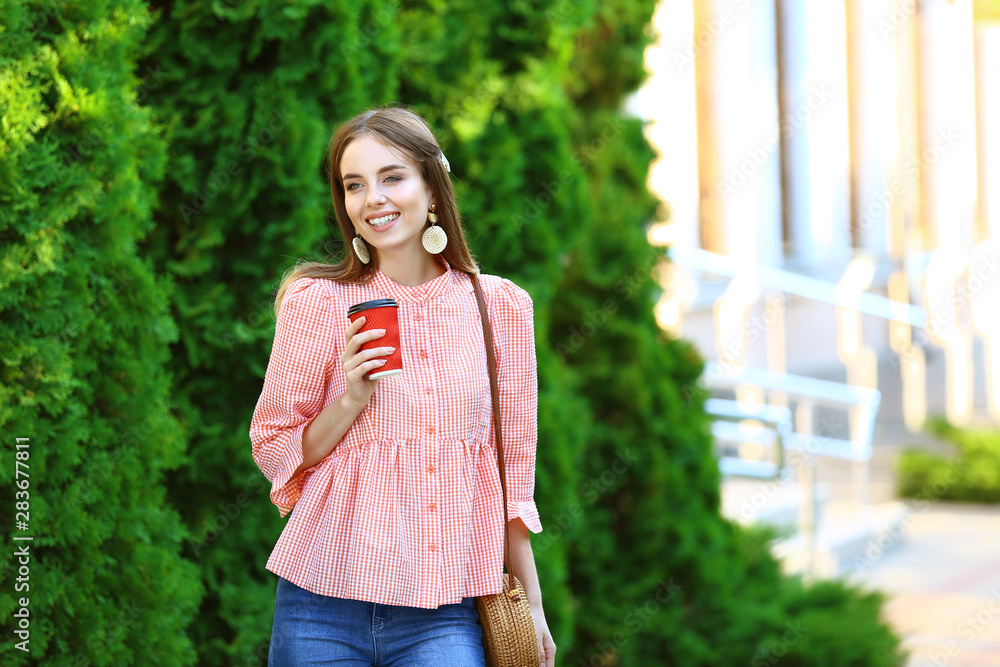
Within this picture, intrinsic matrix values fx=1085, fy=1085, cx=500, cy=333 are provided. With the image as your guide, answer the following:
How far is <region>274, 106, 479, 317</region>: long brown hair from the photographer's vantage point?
2.12 meters

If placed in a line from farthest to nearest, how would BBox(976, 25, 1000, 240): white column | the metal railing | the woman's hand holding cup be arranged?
BBox(976, 25, 1000, 240): white column < the metal railing < the woman's hand holding cup

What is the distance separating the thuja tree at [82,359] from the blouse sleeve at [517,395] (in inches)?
41.1

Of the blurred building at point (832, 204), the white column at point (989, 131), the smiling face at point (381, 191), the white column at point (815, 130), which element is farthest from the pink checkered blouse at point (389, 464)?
the white column at point (989, 131)

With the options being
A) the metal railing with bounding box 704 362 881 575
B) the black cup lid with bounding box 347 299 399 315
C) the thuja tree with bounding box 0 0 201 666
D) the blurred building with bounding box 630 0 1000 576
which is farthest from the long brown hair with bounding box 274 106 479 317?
the blurred building with bounding box 630 0 1000 576

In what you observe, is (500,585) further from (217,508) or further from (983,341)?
(983,341)

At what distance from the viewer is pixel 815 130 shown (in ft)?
41.5

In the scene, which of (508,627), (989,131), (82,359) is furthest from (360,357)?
(989,131)

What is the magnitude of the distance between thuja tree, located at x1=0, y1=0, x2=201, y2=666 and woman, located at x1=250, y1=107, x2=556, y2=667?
2.31ft

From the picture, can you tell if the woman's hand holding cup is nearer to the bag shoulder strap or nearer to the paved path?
the bag shoulder strap

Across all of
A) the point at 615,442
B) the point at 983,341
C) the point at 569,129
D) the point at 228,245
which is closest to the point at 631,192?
the point at 569,129

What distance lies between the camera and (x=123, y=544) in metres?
2.71

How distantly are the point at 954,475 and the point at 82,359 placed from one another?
9.25 meters

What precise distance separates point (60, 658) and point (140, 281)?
3.06 ft

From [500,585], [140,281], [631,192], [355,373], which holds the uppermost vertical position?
[631,192]
